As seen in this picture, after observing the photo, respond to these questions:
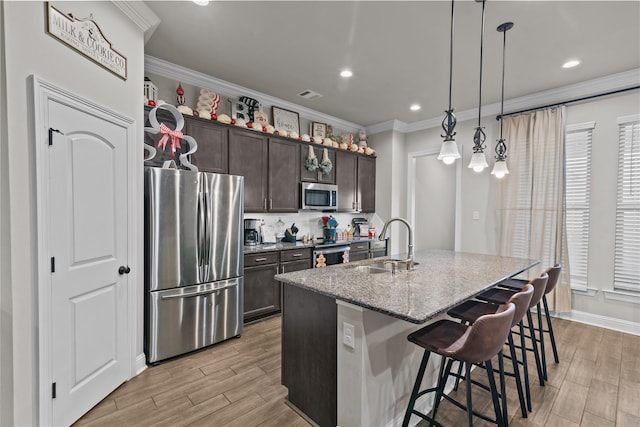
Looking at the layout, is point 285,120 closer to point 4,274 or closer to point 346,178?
point 346,178

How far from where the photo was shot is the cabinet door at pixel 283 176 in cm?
397

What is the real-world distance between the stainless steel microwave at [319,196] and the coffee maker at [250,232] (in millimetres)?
786

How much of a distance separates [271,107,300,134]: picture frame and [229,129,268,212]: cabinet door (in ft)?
1.69

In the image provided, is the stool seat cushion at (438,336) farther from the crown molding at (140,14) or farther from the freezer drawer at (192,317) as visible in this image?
the crown molding at (140,14)

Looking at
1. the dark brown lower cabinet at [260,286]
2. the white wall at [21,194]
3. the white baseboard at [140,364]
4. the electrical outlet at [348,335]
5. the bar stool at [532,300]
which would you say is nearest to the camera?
the white wall at [21,194]

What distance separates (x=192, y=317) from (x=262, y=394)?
1.02 m

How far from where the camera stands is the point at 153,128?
2.69m

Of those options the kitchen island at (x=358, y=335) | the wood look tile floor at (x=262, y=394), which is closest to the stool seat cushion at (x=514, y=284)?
the kitchen island at (x=358, y=335)

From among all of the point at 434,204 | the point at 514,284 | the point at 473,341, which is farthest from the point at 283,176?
the point at 434,204

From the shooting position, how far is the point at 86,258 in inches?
76.7

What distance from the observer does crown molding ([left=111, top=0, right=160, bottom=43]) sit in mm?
2164

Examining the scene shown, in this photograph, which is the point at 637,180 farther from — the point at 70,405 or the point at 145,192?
the point at 70,405

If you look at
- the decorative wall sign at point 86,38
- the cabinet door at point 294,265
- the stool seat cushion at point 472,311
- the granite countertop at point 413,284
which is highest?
the decorative wall sign at point 86,38

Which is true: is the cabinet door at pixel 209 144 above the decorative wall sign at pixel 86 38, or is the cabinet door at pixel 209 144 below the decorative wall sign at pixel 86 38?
below
